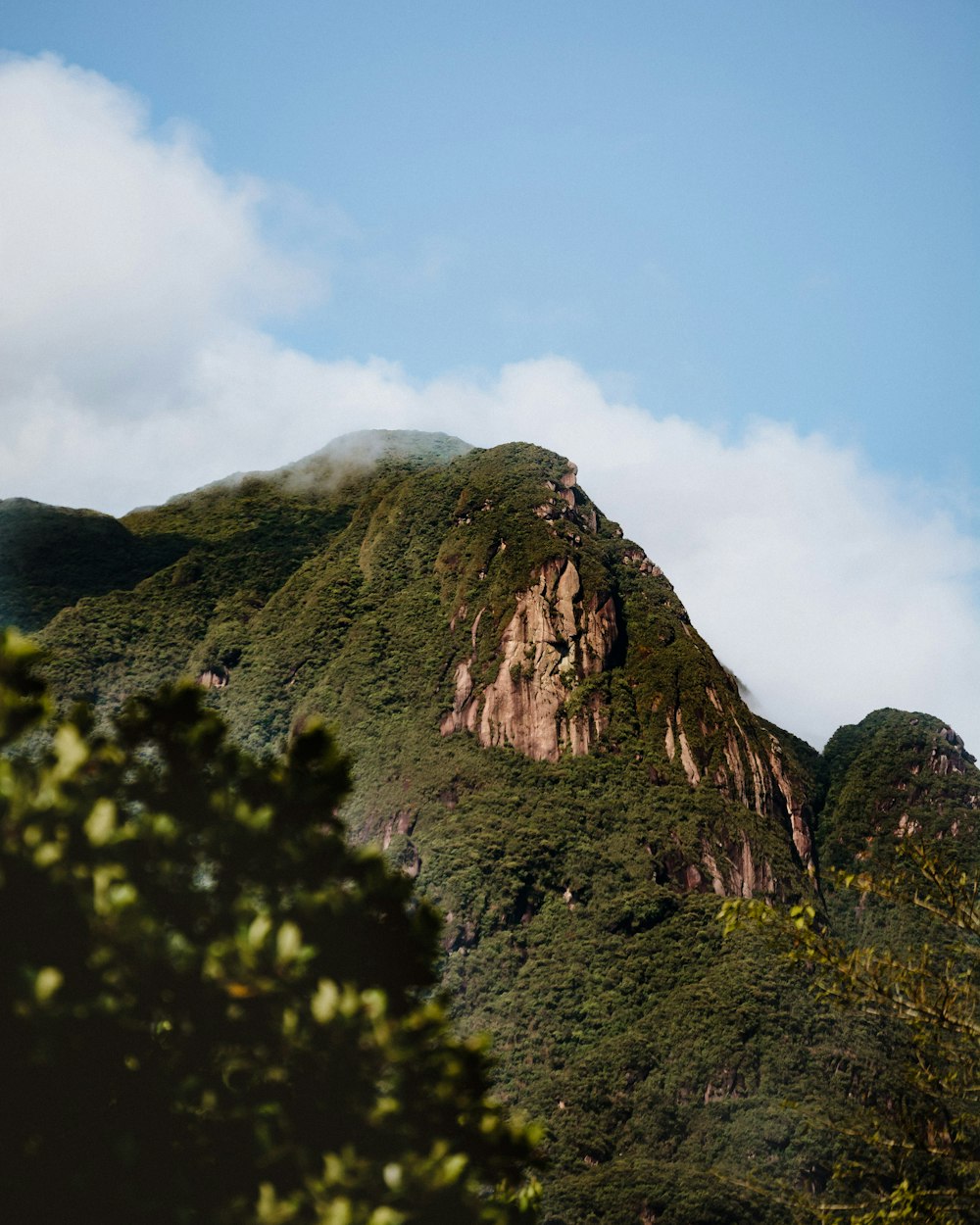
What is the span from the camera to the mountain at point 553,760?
7788 centimetres

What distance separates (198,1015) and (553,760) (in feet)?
353

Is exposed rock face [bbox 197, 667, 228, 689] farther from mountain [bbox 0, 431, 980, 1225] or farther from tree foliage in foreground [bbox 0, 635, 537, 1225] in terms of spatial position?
tree foliage in foreground [bbox 0, 635, 537, 1225]

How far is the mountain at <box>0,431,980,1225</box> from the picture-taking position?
7788 centimetres

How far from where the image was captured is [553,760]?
369ft

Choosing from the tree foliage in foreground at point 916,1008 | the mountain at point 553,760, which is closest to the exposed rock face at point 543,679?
the mountain at point 553,760

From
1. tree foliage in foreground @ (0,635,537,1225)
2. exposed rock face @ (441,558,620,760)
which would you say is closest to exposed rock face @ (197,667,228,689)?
exposed rock face @ (441,558,620,760)

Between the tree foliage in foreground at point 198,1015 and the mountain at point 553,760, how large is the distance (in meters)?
63.8

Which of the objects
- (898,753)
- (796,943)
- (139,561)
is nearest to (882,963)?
(796,943)

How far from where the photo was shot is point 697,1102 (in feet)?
254

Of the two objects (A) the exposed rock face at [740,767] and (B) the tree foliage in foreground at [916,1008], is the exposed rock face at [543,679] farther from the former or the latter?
(B) the tree foliage in foreground at [916,1008]

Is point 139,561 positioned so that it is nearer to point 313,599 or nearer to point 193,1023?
point 313,599

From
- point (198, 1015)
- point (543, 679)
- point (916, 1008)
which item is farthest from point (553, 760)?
point (198, 1015)

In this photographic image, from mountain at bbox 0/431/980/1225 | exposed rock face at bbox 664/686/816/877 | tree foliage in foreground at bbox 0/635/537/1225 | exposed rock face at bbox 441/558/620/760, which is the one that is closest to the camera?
tree foliage in foreground at bbox 0/635/537/1225

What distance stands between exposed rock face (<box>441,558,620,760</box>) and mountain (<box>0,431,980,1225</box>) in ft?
1.07
